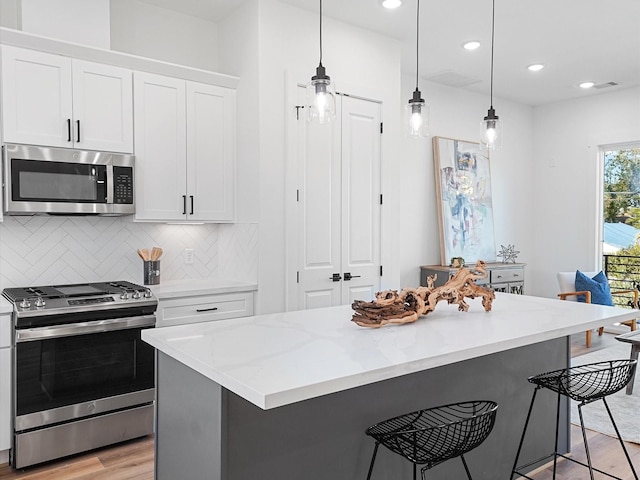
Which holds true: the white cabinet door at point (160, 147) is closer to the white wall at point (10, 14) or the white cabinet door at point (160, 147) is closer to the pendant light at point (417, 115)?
the white wall at point (10, 14)

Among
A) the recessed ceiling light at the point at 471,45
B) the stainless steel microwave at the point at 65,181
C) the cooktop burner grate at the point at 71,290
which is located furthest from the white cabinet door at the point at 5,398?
the recessed ceiling light at the point at 471,45

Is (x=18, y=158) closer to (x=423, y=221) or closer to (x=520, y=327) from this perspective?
(x=520, y=327)

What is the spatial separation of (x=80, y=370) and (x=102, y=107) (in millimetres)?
1635

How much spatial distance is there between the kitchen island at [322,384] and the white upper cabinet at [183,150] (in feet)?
5.16

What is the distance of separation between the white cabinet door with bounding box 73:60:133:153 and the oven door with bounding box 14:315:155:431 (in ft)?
3.78

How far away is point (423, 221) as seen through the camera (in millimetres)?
5855

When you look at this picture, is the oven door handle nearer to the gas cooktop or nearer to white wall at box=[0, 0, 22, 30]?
the gas cooktop

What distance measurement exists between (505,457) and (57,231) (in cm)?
306

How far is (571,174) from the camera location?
22.1 ft

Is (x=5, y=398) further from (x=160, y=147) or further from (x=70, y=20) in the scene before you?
(x=70, y=20)

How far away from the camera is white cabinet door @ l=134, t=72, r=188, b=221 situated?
356cm

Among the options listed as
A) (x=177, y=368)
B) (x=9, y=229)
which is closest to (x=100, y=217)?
(x=9, y=229)

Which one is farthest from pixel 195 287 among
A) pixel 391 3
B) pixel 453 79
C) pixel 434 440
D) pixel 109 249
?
pixel 453 79

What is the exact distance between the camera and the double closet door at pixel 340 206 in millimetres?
3953
